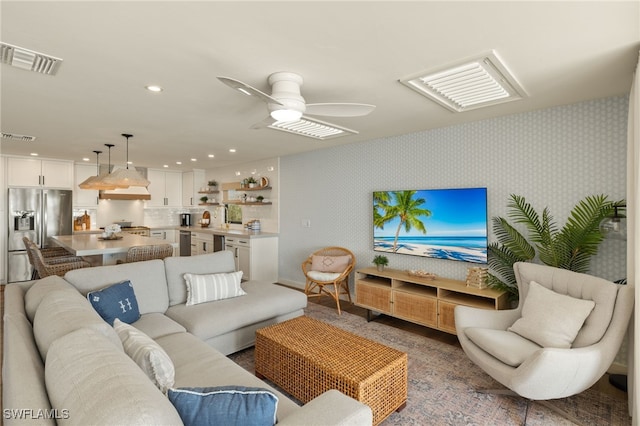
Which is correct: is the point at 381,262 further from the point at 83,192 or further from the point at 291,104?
the point at 83,192

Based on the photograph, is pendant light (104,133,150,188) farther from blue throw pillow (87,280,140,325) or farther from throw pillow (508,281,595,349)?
throw pillow (508,281,595,349)

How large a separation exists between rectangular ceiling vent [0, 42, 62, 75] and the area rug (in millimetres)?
2650

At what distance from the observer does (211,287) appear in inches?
126

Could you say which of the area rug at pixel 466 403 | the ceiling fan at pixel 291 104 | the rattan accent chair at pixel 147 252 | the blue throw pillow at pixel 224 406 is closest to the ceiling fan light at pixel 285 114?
the ceiling fan at pixel 291 104

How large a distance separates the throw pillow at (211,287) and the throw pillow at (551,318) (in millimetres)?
2497

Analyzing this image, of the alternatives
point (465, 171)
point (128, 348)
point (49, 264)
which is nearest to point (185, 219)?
point (49, 264)

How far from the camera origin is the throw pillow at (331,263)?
4703 mm

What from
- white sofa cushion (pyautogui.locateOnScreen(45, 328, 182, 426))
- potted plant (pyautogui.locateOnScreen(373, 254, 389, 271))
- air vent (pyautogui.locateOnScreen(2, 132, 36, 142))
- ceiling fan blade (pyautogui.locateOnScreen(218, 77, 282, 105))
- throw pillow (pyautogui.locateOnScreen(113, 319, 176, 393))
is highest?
air vent (pyautogui.locateOnScreen(2, 132, 36, 142))

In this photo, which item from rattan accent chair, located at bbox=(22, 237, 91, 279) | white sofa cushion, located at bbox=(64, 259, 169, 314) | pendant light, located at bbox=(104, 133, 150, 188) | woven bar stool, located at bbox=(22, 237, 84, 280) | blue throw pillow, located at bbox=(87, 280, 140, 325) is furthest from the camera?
pendant light, located at bbox=(104, 133, 150, 188)

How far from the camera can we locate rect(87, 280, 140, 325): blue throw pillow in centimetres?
244

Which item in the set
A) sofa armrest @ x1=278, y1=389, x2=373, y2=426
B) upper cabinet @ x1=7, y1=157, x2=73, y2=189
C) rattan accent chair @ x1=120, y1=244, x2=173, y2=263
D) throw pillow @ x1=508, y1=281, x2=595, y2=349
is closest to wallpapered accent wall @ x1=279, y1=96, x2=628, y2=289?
throw pillow @ x1=508, y1=281, x2=595, y2=349

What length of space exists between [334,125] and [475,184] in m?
1.71

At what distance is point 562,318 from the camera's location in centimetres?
232

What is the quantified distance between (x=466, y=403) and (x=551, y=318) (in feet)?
2.83
